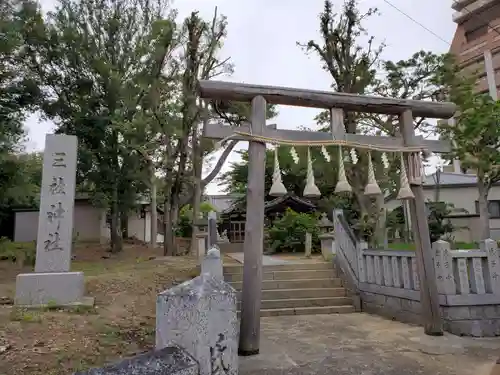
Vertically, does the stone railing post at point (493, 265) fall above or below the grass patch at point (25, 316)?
above

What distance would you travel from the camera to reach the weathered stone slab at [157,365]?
1993 mm

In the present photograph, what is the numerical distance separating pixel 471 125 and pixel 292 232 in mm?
8515

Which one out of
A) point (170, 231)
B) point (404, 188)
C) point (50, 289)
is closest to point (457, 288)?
point (404, 188)

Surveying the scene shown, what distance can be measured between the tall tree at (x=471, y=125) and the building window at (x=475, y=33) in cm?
2773

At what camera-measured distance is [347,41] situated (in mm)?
13609

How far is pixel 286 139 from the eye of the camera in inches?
216

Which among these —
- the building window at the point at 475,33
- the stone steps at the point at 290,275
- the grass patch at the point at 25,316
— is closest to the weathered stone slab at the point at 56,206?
the grass patch at the point at 25,316

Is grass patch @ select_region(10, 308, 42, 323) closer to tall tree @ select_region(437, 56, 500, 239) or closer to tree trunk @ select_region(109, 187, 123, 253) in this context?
tree trunk @ select_region(109, 187, 123, 253)

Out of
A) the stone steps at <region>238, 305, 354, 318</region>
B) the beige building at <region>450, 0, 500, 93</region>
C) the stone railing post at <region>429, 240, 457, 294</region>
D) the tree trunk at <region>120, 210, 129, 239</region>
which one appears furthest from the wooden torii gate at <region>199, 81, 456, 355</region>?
the beige building at <region>450, 0, 500, 93</region>

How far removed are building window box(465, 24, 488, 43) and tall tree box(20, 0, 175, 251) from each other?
3549 cm

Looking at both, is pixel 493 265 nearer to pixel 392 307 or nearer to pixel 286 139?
pixel 392 307

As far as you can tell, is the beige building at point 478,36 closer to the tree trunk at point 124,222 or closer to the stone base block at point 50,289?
the tree trunk at point 124,222

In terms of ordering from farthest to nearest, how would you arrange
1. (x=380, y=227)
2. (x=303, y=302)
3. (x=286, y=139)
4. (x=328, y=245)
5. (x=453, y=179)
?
(x=453, y=179)
(x=380, y=227)
(x=328, y=245)
(x=303, y=302)
(x=286, y=139)

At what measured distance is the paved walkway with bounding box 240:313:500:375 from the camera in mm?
4258
